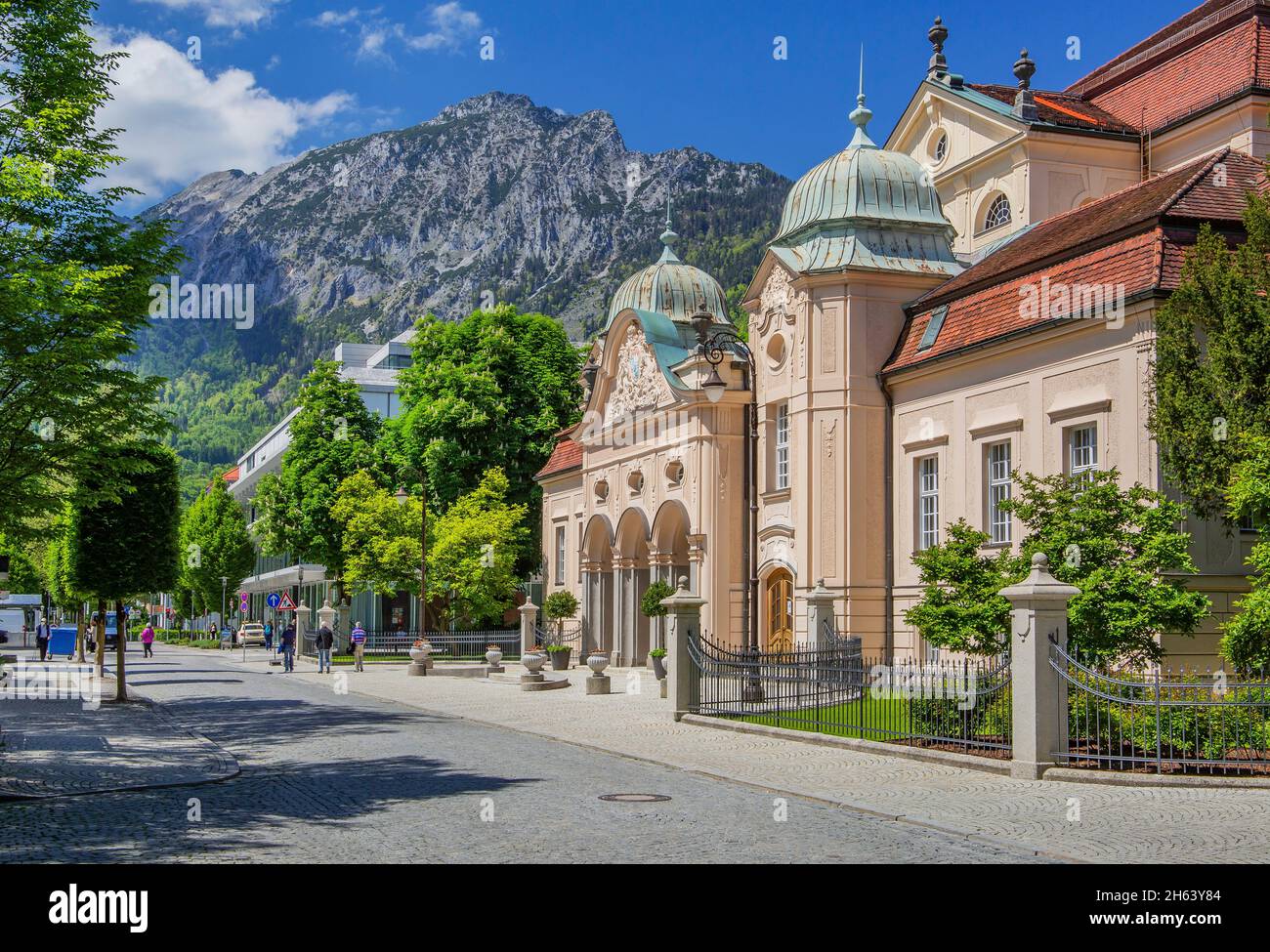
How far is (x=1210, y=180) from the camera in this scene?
24531 millimetres

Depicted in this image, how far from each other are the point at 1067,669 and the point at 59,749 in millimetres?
12907

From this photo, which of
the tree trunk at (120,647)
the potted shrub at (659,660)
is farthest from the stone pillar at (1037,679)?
the tree trunk at (120,647)

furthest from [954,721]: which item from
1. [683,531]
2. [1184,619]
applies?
[683,531]

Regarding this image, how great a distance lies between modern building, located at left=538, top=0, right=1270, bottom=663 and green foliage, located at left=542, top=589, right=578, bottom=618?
20.2 ft

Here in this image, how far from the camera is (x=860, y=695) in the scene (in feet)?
66.6

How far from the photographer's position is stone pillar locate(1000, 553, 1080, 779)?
47.9ft

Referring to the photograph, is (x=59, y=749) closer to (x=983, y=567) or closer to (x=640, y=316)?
(x=983, y=567)

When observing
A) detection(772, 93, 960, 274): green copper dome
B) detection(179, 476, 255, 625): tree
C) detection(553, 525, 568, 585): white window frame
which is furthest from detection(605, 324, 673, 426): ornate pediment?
detection(179, 476, 255, 625): tree

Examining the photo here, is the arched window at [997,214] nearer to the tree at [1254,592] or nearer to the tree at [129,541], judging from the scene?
the tree at [1254,592]

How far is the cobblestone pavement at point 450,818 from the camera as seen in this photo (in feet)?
31.3

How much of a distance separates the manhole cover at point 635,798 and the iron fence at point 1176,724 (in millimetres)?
4777

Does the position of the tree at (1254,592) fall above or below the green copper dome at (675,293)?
below

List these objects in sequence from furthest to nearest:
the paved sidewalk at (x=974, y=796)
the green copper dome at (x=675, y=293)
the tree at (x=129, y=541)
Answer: the green copper dome at (x=675, y=293) < the tree at (x=129, y=541) < the paved sidewalk at (x=974, y=796)

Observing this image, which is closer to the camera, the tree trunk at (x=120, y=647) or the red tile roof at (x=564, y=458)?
the tree trunk at (x=120, y=647)
